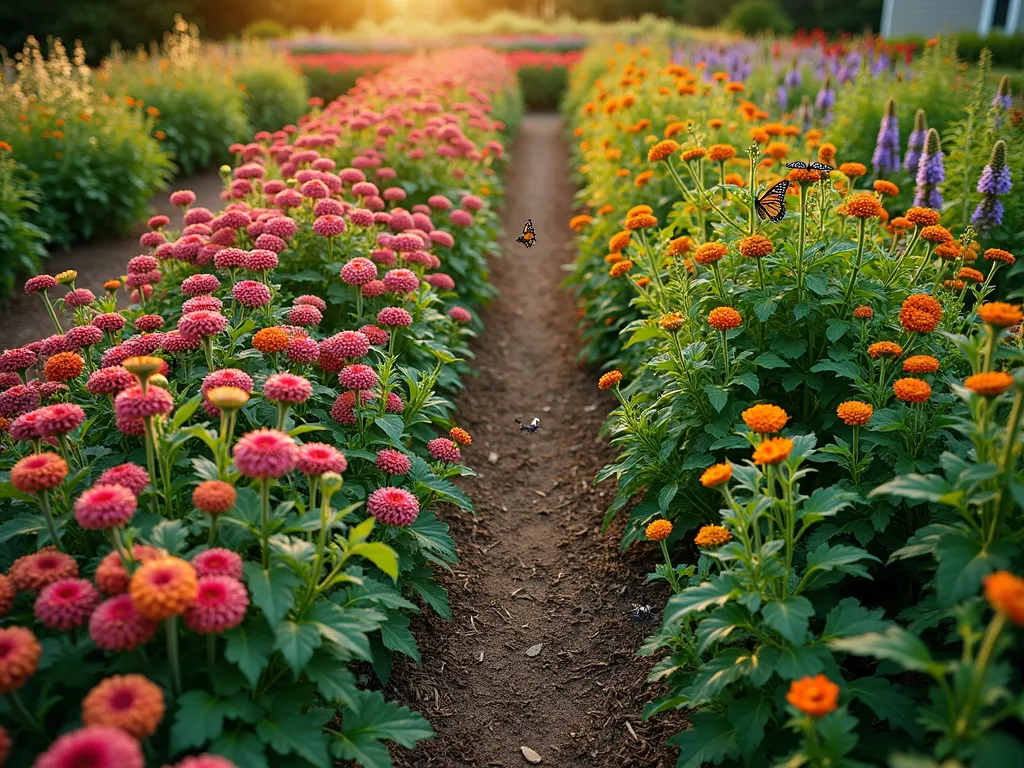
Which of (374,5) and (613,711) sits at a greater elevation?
(374,5)

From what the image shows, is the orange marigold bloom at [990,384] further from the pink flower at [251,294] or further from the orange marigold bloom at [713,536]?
the pink flower at [251,294]

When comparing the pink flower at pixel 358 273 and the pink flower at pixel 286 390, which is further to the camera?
the pink flower at pixel 358 273

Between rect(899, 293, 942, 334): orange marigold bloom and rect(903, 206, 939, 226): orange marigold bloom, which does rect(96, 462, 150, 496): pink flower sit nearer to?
rect(899, 293, 942, 334): orange marigold bloom

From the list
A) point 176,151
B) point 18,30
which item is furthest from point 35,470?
point 18,30

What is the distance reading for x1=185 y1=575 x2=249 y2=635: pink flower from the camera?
5.72ft

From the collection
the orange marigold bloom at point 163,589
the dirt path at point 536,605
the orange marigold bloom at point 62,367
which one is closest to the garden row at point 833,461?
the dirt path at point 536,605

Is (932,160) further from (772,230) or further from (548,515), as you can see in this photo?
(548,515)

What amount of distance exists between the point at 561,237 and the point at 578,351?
3.04 metres

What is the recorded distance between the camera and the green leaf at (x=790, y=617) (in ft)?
6.56

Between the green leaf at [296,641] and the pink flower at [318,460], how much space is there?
42 cm

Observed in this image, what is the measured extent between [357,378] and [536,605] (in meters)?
1.53

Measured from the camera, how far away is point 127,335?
3543 millimetres

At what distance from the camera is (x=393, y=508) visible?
8.07 ft

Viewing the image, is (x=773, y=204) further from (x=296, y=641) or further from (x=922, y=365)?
(x=296, y=641)
